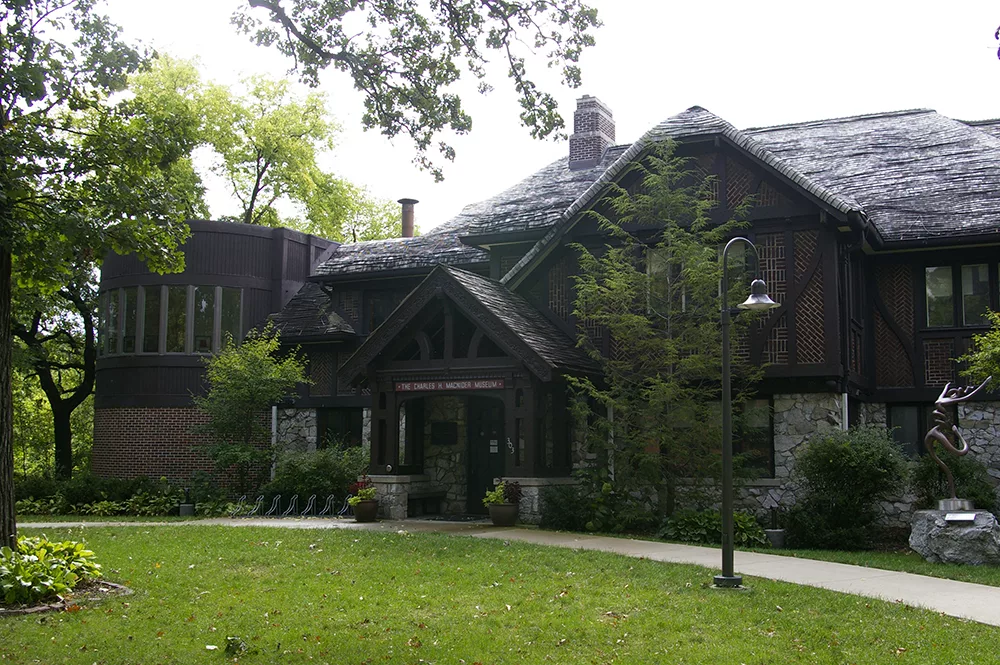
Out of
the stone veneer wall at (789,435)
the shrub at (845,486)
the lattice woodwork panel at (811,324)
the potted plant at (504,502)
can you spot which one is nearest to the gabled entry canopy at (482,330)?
the potted plant at (504,502)

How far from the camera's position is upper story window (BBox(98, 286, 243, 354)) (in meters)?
25.1

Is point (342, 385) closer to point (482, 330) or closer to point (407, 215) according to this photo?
point (482, 330)

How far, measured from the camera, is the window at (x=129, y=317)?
25.3 metres

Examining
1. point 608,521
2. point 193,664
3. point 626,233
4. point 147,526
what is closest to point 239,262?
point 147,526

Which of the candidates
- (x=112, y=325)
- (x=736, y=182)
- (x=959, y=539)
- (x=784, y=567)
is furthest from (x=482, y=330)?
(x=112, y=325)

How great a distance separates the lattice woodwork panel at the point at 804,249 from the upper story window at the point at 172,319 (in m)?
13.7

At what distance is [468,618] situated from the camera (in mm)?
9445

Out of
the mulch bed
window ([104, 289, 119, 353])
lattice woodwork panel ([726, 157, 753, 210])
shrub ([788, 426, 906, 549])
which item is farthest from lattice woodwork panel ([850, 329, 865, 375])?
window ([104, 289, 119, 353])

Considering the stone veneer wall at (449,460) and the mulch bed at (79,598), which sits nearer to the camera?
the mulch bed at (79,598)

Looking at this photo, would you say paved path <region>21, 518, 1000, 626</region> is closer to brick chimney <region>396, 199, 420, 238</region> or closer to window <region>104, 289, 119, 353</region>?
window <region>104, 289, 119, 353</region>

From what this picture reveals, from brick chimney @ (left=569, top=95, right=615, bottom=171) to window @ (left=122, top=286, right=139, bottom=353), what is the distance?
11411 mm

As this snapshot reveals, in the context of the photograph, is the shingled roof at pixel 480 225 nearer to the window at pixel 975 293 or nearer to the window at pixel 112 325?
the window at pixel 112 325

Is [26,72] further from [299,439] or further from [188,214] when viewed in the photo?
[299,439]

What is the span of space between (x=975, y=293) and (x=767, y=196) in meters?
4.48
